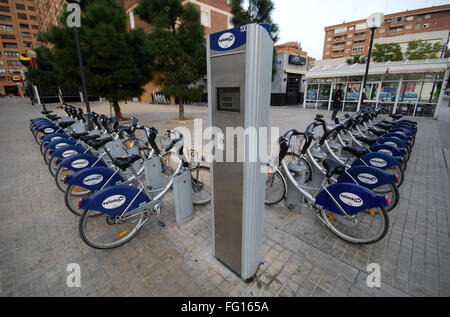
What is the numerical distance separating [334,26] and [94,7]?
221ft

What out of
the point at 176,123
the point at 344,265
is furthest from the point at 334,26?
the point at 344,265

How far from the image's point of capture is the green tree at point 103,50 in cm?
889

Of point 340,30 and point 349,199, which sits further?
point 340,30

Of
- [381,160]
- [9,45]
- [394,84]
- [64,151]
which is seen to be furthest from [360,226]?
[9,45]

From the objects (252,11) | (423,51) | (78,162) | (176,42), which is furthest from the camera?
(423,51)

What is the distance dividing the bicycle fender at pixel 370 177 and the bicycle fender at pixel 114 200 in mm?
2862

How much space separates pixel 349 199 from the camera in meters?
2.41

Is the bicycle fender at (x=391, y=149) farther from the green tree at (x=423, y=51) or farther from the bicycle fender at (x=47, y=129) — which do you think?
the green tree at (x=423, y=51)

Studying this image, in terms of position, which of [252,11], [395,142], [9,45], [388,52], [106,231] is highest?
[9,45]

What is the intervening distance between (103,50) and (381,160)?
10468 mm

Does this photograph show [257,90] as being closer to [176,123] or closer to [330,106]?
[176,123]

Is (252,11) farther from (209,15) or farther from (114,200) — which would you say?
(114,200)

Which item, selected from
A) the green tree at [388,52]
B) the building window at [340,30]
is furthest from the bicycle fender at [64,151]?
the building window at [340,30]

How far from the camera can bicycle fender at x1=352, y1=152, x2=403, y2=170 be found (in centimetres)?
338
